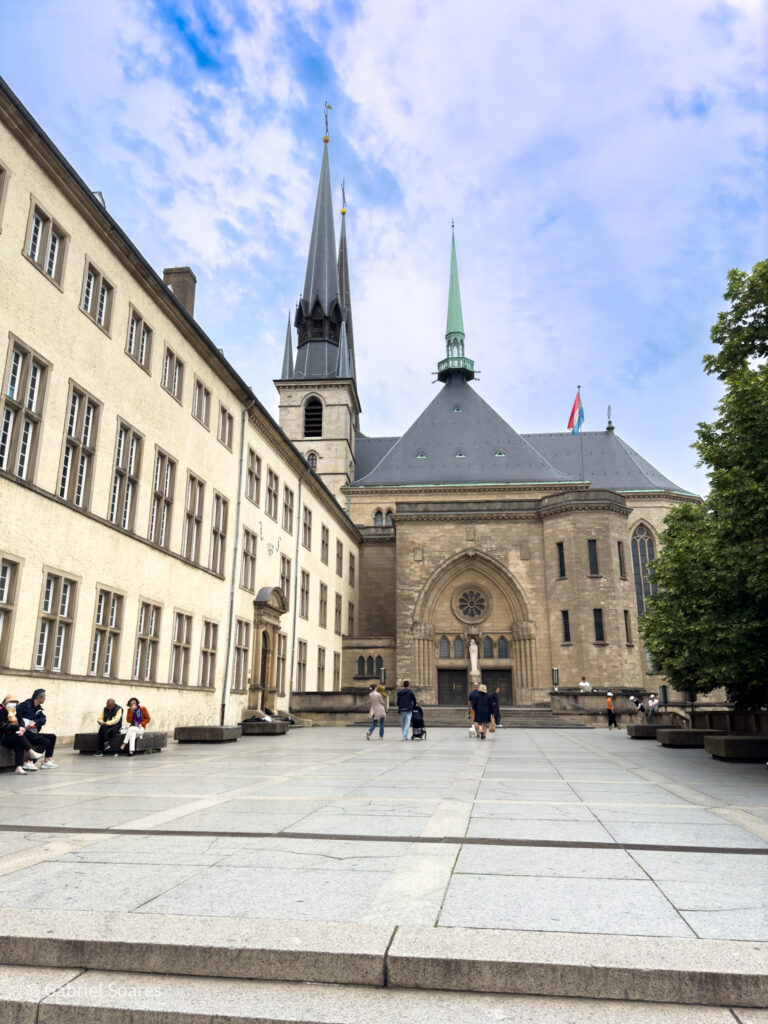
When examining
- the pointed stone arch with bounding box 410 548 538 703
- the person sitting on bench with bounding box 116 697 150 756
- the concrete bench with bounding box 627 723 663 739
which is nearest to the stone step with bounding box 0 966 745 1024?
the person sitting on bench with bounding box 116 697 150 756

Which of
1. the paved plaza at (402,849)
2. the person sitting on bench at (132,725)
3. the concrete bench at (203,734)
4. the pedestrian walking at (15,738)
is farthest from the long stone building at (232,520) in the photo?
the paved plaza at (402,849)

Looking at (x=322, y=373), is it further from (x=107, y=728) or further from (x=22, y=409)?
(x=107, y=728)

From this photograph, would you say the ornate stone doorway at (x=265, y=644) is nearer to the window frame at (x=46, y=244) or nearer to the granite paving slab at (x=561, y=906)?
the window frame at (x=46, y=244)

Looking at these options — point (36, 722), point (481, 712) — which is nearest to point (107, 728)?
point (36, 722)

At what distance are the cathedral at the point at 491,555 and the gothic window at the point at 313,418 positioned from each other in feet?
1.08

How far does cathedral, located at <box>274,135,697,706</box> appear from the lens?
44531mm

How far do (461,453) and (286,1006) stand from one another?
5595cm

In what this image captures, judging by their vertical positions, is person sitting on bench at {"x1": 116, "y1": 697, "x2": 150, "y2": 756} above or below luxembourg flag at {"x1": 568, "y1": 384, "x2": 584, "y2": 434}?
below

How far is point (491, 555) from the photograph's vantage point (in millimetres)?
47500

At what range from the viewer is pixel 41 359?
50.4ft

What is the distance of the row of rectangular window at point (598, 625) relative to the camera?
143 ft

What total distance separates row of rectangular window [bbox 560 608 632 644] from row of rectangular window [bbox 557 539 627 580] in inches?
83.9

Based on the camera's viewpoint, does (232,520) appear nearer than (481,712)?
No

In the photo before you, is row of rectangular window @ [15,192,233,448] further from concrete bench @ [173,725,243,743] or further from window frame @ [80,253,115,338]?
concrete bench @ [173,725,243,743]
